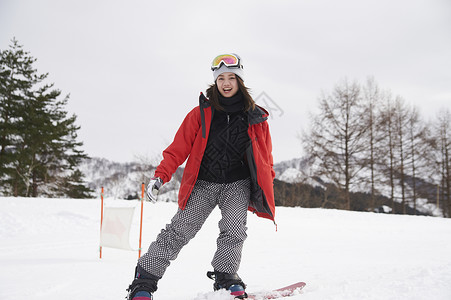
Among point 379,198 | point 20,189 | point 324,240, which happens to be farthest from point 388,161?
point 20,189

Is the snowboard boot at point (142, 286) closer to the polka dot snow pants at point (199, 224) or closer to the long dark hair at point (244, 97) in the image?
the polka dot snow pants at point (199, 224)

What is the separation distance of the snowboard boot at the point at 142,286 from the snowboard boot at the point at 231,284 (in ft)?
1.51

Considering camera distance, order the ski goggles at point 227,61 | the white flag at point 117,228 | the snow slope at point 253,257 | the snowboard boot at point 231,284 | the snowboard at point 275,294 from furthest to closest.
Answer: the white flag at point 117,228 < the ski goggles at point 227,61 < the snow slope at point 253,257 < the snowboard at point 275,294 < the snowboard boot at point 231,284

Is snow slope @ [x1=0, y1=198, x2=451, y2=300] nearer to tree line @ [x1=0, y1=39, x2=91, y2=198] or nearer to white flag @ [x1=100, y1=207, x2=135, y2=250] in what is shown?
white flag @ [x1=100, y1=207, x2=135, y2=250]

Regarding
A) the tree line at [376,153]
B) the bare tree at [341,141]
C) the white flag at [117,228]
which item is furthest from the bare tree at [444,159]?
the white flag at [117,228]

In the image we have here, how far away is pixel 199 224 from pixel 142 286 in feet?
1.85

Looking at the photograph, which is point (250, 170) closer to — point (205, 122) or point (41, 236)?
point (205, 122)

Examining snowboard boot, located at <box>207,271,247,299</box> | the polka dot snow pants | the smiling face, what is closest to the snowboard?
snowboard boot, located at <box>207,271,247,299</box>

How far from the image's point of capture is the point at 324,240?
24.8ft

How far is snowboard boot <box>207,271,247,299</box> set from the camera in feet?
7.01

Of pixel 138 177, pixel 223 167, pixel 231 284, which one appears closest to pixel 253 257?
pixel 231 284

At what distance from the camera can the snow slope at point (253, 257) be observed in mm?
2393

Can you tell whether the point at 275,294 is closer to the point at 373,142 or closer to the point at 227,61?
the point at 227,61

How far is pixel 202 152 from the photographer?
7.75ft
